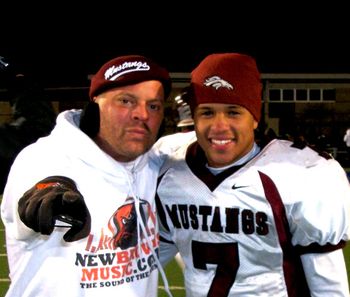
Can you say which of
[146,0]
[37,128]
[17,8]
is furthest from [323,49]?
[37,128]

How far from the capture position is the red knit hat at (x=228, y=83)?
2.23m

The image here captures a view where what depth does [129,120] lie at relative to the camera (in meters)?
2.14

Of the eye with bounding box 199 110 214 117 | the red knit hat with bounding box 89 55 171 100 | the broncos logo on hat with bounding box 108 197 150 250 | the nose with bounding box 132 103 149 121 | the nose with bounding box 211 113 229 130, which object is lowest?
the broncos logo on hat with bounding box 108 197 150 250

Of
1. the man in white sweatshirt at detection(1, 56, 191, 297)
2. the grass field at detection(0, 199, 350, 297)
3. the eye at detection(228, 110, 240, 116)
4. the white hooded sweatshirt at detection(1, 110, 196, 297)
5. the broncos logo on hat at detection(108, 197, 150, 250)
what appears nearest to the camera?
the man in white sweatshirt at detection(1, 56, 191, 297)

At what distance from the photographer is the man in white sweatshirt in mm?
1793

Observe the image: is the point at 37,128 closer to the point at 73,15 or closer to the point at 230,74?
the point at 230,74

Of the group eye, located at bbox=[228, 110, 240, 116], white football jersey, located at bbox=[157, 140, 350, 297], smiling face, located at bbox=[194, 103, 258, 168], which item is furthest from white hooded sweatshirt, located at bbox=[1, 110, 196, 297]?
eye, located at bbox=[228, 110, 240, 116]

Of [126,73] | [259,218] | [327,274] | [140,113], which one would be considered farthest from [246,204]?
[126,73]

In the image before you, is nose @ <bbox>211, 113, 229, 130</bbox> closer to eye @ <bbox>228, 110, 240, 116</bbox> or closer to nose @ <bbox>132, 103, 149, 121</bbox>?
eye @ <bbox>228, 110, 240, 116</bbox>

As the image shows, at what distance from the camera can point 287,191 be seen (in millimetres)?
2082

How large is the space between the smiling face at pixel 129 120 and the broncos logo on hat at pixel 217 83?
171 millimetres

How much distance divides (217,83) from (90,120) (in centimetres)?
43

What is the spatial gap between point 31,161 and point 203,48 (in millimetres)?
21969

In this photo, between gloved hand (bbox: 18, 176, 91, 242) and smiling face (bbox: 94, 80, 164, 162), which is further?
smiling face (bbox: 94, 80, 164, 162)
